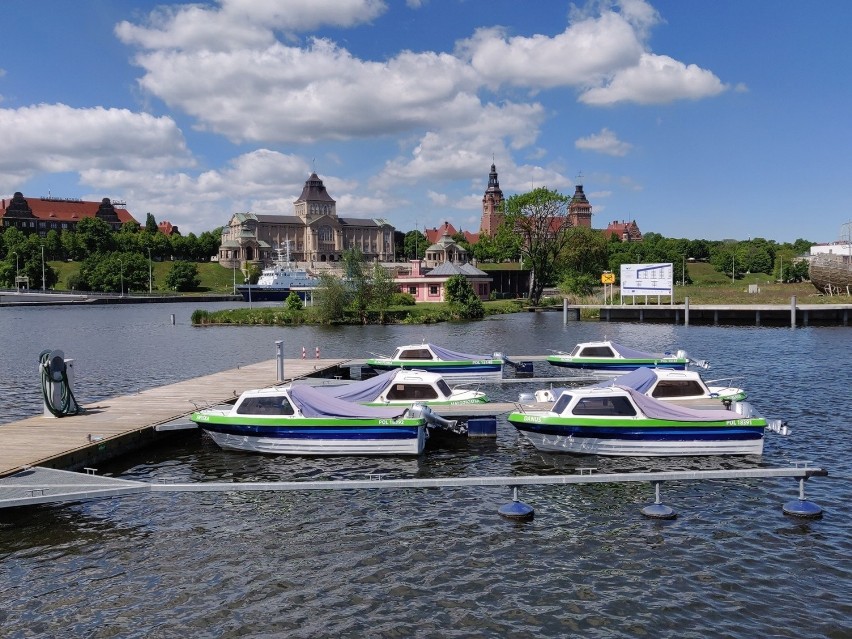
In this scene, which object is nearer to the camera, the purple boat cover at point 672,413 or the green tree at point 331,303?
the purple boat cover at point 672,413

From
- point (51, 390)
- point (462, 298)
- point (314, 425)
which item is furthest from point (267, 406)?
point (462, 298)

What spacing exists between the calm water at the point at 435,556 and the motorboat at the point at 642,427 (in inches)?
25.0

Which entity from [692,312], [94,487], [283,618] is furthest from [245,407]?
[692,312]

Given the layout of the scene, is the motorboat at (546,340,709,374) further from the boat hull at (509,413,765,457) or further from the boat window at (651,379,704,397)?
the boat hull at (509,413,765,457)

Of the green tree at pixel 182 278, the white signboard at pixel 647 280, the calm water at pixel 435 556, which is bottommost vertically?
the calm water at pixel 435 556

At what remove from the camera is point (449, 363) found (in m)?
38.3

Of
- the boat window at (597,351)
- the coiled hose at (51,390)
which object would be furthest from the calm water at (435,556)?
the boat window at (597,351)

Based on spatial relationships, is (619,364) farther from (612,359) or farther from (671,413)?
(671,413)

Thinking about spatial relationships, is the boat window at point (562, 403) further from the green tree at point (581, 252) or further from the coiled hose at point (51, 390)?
the green tree at point (581, 252)

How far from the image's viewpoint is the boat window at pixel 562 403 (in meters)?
23.8

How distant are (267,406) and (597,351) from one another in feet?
73.6

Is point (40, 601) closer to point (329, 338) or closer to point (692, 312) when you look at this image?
point (329, 338)

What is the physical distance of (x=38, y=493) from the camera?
17.2 meters

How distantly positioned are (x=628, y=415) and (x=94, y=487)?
629 inches
